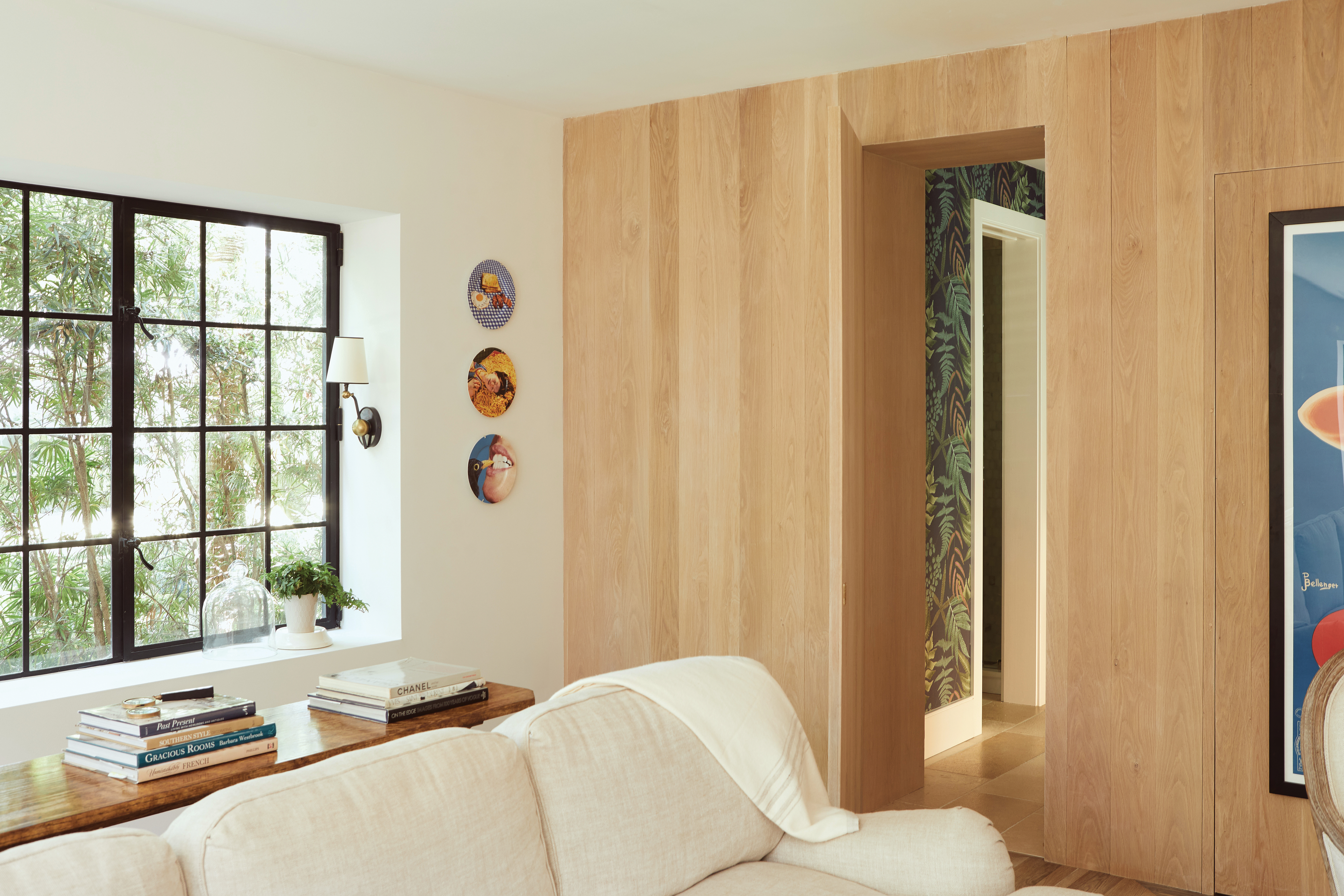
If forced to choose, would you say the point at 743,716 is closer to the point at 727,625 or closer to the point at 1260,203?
the point at 727,625

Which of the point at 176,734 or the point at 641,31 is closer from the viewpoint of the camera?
the point at 176,734

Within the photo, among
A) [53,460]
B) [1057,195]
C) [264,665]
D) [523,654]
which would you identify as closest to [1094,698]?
[1057,195]

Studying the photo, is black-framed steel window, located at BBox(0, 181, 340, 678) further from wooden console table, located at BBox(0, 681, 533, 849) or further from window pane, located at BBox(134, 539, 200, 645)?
wooden console table, located at BBox(0, 681, 533, 849)

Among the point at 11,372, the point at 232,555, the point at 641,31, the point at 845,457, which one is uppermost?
the point at 641,31

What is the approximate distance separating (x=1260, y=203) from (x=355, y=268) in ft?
10.1

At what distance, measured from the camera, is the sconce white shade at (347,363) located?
388 centimetres

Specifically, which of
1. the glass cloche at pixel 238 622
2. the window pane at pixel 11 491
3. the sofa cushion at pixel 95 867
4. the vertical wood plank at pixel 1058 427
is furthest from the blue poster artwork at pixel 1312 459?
the window pane at pixel 11 491

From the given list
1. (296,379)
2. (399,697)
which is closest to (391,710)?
(399,697)

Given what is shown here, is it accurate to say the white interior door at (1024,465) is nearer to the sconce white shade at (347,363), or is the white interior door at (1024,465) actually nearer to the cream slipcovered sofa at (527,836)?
the sconce white shade at (347,363)

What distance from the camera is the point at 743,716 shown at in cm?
229

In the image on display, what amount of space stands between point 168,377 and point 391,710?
6.24ft

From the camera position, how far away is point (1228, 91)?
128 inches

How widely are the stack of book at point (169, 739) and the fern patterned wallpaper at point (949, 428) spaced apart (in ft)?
10.2

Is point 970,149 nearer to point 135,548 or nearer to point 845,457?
point 845,457
